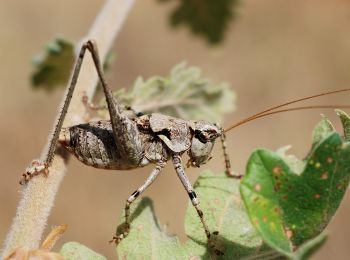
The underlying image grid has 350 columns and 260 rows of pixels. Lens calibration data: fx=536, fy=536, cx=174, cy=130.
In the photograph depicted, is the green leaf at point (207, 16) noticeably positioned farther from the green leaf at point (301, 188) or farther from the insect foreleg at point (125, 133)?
the green leaf at point (301, 188)

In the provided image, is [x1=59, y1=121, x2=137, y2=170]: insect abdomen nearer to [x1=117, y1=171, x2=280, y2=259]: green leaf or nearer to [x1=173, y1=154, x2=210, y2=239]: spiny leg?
[x1=173, y1=154, x2=210, y2=239]: spiny leg

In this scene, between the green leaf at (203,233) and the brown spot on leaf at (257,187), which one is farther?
the green leaf at (203,233)

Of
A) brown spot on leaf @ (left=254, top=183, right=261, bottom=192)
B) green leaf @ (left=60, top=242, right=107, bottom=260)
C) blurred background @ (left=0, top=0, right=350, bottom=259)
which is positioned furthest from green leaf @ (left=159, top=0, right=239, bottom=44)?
blurred background @ (left=0, top=0, right=350, bottom=259)

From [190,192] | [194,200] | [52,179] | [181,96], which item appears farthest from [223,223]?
[181,96]

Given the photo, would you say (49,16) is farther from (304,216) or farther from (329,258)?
(304,216)

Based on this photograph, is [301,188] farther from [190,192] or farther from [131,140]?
[131,140]

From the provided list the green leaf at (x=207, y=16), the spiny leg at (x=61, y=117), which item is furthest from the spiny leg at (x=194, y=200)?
the green leaf at (x=207, y=16)
